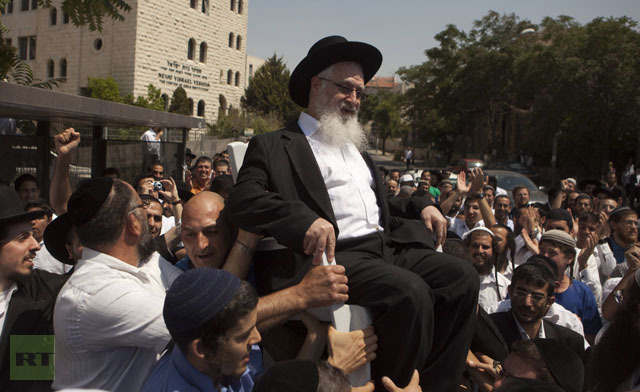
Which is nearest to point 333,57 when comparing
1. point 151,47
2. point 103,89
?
point 103,89

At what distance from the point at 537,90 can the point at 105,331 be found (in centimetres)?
3501

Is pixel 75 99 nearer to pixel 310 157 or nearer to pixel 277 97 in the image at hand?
pixel 310 157

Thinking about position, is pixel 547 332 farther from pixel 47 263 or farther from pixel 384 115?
pixel 384 115

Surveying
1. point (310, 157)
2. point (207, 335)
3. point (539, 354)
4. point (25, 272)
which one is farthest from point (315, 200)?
point (25, 272)

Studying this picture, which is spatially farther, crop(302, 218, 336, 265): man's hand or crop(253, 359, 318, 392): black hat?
crop(302, 218, 336, 265): man's hand

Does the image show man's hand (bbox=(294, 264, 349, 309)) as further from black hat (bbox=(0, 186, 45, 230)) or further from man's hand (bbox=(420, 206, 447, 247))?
black hat (bbox=(0, 186, 45, 230))

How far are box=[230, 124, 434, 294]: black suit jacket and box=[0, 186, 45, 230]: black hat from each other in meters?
1.54

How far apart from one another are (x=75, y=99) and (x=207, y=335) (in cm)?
766

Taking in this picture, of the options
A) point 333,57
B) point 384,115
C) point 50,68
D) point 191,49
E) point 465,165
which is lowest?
point 465,165

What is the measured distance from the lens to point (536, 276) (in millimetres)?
4207

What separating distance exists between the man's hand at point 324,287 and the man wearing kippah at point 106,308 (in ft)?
2.14

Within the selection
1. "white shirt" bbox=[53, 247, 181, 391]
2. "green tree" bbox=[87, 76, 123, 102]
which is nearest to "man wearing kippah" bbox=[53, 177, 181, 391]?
"white shirt" bbox=[53, 247, 181, 391]

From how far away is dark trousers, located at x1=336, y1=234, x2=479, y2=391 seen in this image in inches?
104

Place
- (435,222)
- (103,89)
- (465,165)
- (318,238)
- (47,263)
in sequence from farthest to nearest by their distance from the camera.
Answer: (103,89), (465,165), (47,263), (435,222), (318,238)
